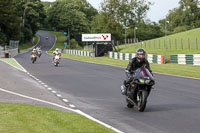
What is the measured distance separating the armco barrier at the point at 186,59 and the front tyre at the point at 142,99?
23637mm

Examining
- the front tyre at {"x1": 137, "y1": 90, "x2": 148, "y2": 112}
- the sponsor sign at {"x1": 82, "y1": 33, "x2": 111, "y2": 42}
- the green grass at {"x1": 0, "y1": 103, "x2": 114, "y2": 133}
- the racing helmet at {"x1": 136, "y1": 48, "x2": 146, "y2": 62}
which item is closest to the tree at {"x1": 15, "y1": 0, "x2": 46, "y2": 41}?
the sponsor sign at {"x1": 82, "y1": 33, "x2": 111, "y2": 42}

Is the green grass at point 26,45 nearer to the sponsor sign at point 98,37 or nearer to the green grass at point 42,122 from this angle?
the sponsor sign at point 98,37

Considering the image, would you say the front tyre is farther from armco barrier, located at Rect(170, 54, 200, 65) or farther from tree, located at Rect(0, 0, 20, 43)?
tree, located at Rect(0, 0, 20, 43)

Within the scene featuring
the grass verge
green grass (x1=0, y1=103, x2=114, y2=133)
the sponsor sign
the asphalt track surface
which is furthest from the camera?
the grass verge

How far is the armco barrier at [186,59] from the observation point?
33128 mm

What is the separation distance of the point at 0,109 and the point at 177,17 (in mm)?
135539

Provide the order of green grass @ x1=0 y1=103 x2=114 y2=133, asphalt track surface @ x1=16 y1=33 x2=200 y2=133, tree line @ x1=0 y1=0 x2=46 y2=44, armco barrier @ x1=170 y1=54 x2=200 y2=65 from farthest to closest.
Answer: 1. tree line @ x1=0 y1=0 x2=46 y2=44
2. armco barrier @ x1=170 y1=54 x2=200 y2=65
3. asphalt track surface @ x1=16 y1=33 x2=200 y2=133
4. green grass @ x1=0 y1=103 x2=114 y2=133

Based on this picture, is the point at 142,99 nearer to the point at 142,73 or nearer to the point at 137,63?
the point at 142,73

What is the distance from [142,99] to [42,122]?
290cm

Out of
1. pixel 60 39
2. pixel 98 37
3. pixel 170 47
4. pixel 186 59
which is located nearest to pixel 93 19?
pixel 60 39

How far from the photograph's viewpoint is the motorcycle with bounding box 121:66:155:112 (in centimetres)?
983

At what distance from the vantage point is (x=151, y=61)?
40.2m

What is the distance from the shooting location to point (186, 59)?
3484 centimetres

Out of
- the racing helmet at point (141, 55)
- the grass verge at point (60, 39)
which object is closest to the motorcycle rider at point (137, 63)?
the racing helmet at point (141, 55)
